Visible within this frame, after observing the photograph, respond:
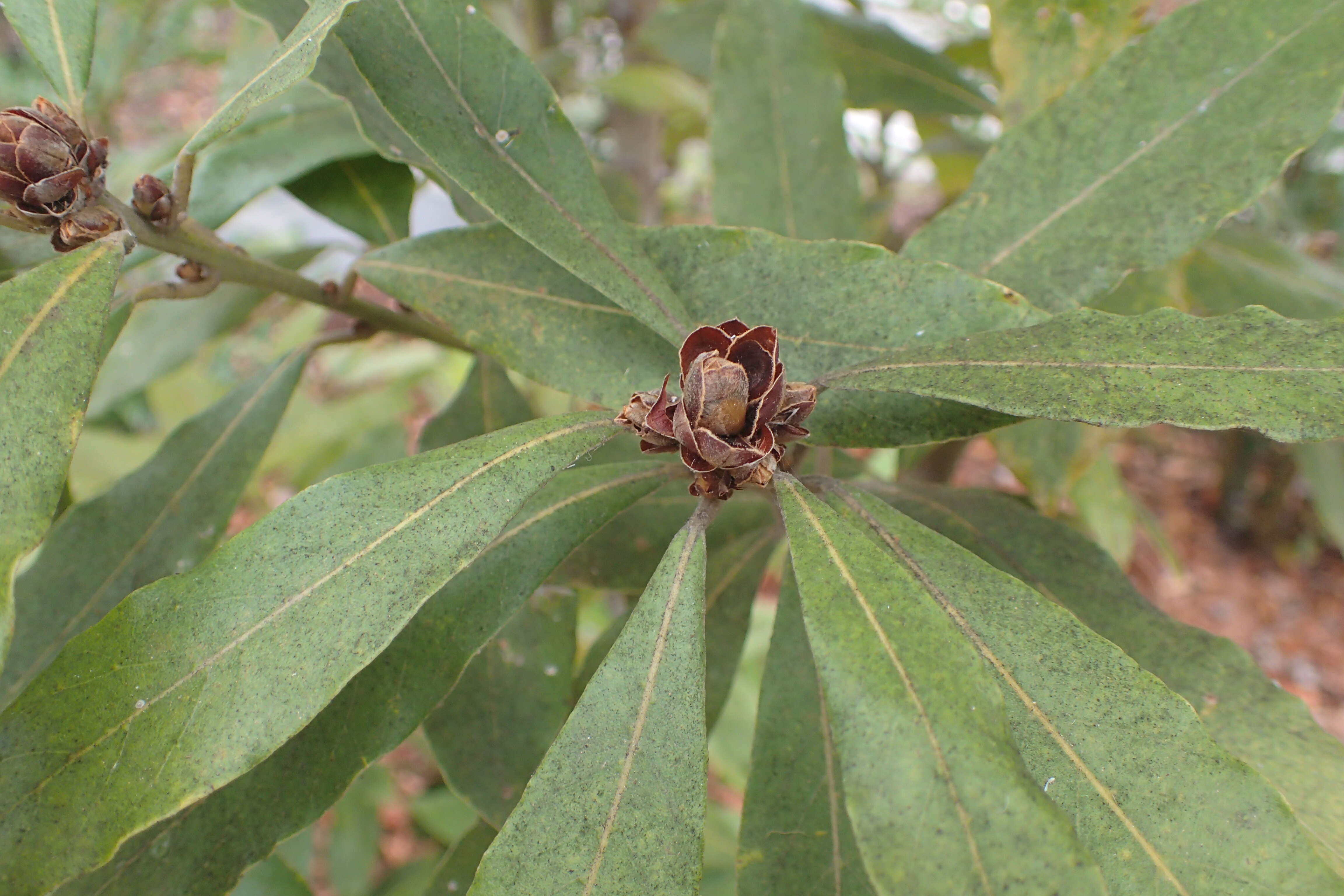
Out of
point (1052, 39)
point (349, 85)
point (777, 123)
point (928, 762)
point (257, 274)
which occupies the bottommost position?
point (928, 762)

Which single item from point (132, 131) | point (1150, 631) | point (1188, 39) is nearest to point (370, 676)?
point (1150, 631)

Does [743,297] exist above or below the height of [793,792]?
above

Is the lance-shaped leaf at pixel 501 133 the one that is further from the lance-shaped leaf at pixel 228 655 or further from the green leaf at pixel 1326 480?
A: the green leaf at pixel 1326 480

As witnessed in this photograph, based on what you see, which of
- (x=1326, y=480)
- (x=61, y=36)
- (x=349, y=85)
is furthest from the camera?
(x=1326, y=480)

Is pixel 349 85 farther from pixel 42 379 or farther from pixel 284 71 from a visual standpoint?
pixel 42 379

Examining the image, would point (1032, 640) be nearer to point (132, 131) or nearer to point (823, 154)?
point (823, 154)

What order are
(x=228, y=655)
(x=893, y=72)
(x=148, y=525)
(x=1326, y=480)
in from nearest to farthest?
(x=228, y=655) < (x=148, y=525) < (x=893, y=72) < (x=1326, y=480)

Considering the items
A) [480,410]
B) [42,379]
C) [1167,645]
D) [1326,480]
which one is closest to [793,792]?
[1167,645]

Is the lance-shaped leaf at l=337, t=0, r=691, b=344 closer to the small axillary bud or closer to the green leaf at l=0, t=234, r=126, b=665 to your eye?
the small axillary bud
